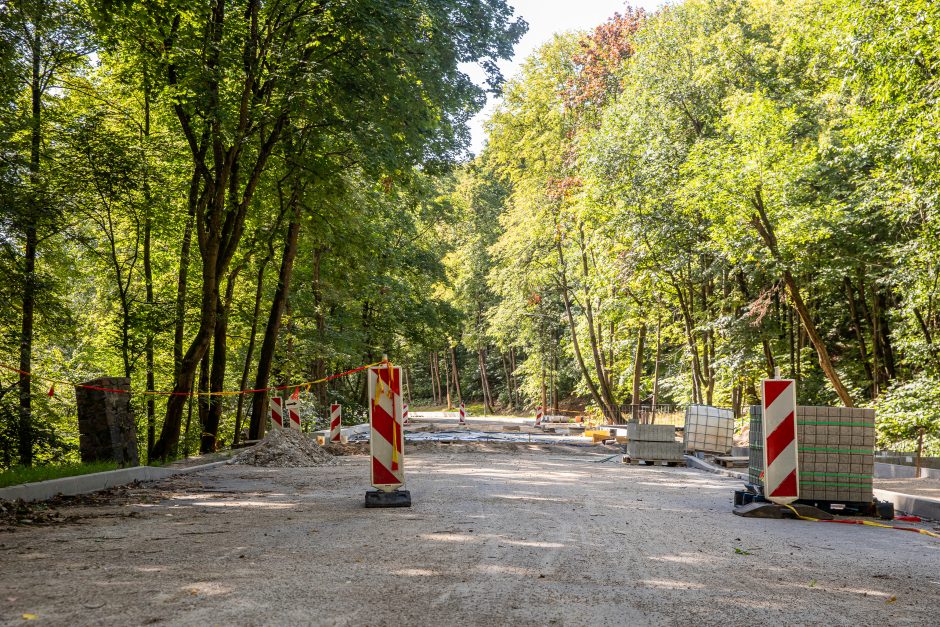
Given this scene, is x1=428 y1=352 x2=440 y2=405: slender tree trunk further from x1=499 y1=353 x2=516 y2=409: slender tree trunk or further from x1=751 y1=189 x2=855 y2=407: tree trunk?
x1=751 y1=189 x2=855 y2=407: tree trunk

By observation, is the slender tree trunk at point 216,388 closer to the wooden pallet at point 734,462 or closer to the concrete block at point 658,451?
the concrete block at point 658,451

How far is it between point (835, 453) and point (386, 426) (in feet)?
18.0

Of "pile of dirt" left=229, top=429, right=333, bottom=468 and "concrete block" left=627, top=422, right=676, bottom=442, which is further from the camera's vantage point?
"concrete block" left=627, top=422, right=676, bottom=442

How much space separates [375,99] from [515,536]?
957cm

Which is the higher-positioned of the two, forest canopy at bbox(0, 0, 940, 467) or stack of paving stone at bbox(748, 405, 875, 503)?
forest canopy at bbox(0, 0, 940, 467)

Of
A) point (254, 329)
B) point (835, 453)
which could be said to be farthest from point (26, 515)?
point (254, 329)

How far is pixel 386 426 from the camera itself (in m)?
8.20

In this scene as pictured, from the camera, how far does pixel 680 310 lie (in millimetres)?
29219

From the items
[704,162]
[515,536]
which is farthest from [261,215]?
[515,536]

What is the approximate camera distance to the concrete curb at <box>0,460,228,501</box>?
7867mm

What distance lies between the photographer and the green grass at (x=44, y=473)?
26.8 feet

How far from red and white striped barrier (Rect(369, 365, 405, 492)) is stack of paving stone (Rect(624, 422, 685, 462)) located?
1063 cm

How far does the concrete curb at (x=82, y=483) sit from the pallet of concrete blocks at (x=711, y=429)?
1289 cm

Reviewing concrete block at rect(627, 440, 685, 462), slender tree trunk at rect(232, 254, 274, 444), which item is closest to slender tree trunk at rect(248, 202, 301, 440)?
slender tree trunk at rect(232, 254, 274, 444)
